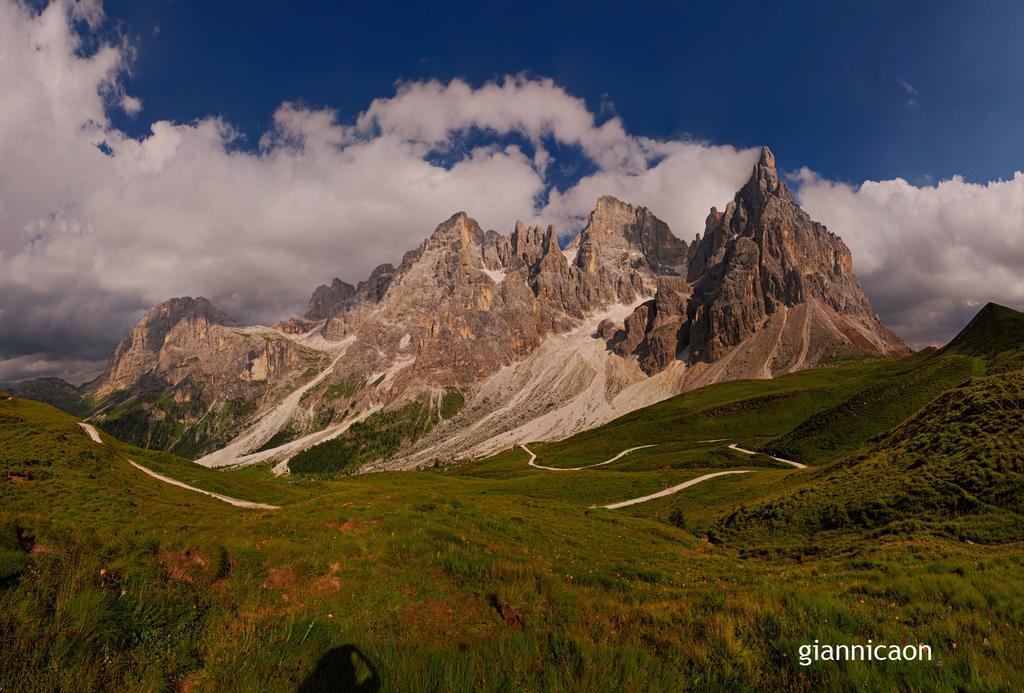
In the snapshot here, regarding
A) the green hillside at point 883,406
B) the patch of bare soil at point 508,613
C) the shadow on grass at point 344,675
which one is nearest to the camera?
the shadow on grass at point 344,675

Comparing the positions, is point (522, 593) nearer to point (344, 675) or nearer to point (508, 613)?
point (508, 613)

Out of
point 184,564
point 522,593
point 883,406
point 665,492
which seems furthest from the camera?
point 883,406

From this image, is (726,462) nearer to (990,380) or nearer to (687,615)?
(990,380)

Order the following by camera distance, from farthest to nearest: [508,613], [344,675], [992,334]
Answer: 1. [992,334]
2. [508,613]
3. [344,675]

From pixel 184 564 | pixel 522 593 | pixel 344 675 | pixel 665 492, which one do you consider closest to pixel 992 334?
pixel 665 492

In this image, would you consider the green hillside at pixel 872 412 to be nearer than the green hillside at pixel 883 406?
No

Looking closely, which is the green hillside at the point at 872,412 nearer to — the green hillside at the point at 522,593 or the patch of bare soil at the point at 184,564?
the green hillside at the point at 522,593

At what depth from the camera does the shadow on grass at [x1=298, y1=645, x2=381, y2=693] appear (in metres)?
6.20

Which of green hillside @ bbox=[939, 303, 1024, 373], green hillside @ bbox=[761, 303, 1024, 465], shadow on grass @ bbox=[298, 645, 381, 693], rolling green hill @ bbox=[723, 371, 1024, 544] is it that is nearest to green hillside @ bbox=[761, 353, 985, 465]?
green hillside @ bbox=[761, 303, 1024, 465]

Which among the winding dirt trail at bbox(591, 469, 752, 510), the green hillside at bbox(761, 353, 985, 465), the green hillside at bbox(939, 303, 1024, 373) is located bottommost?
the winding dirt trail at bbox(591, 469, 752, 510)

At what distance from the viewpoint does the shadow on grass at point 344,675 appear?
244 inches

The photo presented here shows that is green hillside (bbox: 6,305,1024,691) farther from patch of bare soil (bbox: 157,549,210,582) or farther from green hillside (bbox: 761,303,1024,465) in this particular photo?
green hillside (bbox: 761,303,1024,465)

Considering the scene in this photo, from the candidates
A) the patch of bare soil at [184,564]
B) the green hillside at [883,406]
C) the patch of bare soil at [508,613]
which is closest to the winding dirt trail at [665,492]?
the green hillside at [883,406]

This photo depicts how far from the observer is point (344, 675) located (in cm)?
641
